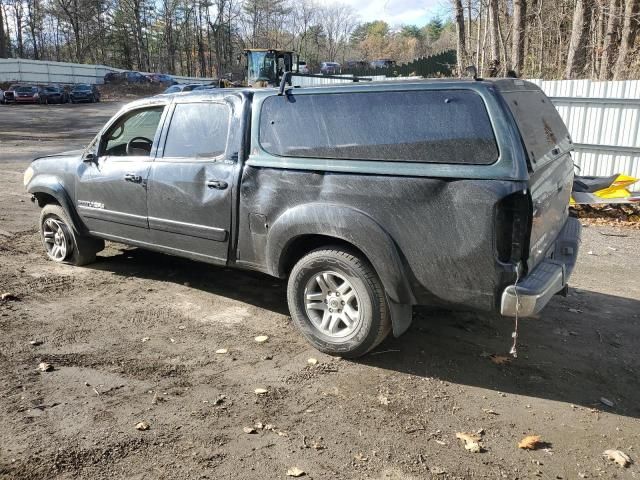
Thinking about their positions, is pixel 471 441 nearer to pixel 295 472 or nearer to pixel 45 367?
pixel 295 472

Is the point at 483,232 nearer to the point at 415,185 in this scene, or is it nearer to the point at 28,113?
the point at 415,185

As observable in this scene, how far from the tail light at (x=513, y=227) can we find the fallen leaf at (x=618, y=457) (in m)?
1.17

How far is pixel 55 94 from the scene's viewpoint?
1574 inches

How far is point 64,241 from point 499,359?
475cm

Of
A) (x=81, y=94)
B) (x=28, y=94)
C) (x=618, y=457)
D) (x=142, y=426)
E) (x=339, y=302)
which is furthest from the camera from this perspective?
(x=81, y=94)

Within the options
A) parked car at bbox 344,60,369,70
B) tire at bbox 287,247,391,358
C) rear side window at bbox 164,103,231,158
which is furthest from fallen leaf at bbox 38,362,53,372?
parked car at bbox 344,60,369,70

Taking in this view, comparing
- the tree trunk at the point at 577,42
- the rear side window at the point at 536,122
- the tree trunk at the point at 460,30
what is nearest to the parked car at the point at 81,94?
the tree trunk at the point at 460,30

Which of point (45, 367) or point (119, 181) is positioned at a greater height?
point (119, 181)

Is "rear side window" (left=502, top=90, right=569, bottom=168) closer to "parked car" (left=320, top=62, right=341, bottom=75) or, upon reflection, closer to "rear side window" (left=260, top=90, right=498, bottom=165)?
"rear side window" (left=260, top=90, right=498, bottom=165)

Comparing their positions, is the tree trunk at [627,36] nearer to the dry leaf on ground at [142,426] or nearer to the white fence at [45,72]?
the dry leaf on ground at [142,426]

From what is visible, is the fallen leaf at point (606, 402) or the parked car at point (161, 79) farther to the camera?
the parked car at point (161, 79)

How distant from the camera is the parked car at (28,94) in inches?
1484

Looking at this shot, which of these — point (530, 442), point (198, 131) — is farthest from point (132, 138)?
point (530, 442)

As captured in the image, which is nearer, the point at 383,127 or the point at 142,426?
the point at 142,426
